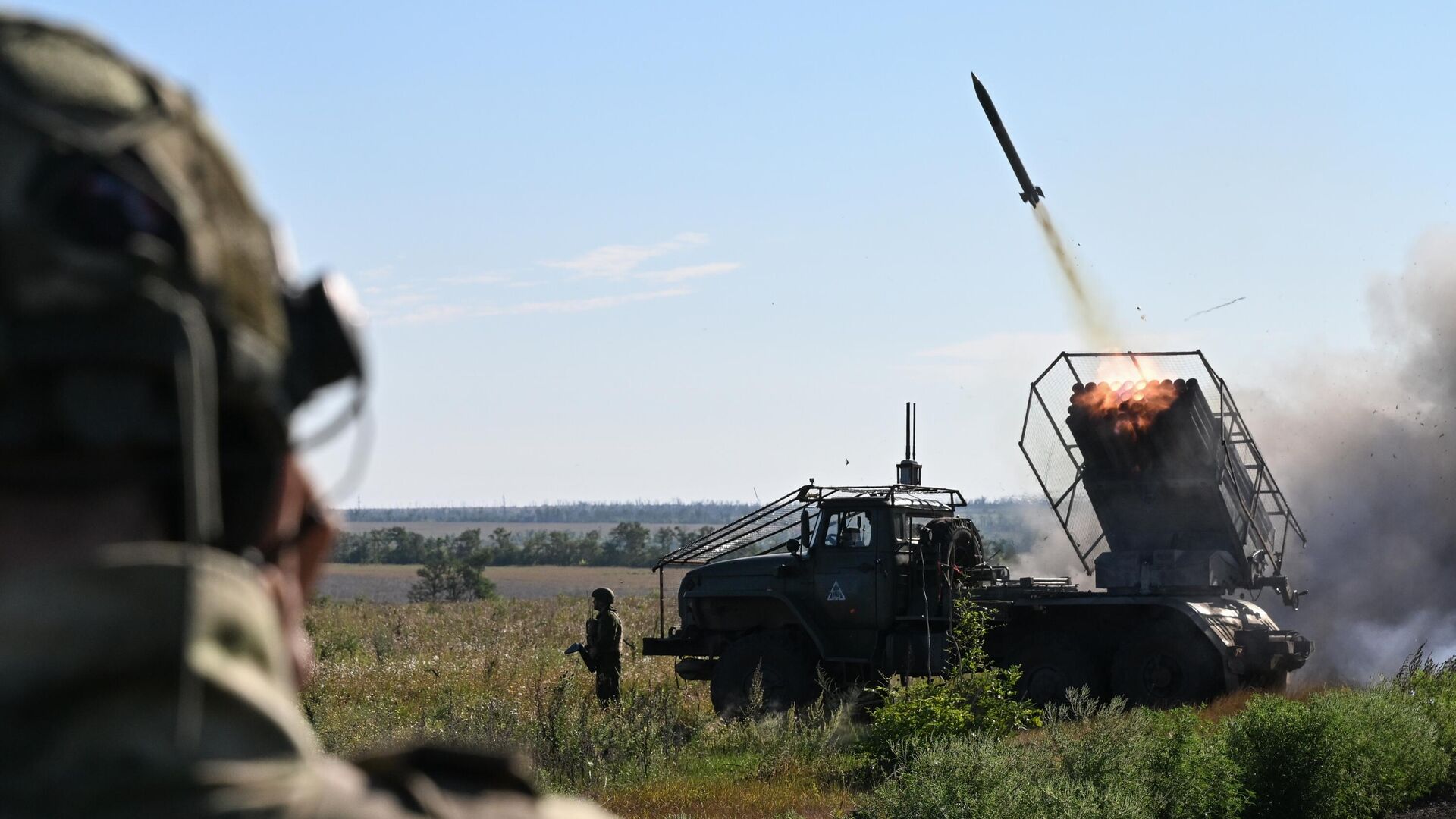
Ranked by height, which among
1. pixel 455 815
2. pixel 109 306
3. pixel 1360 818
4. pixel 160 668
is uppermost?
pixel 109 306

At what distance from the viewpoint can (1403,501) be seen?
105 ft

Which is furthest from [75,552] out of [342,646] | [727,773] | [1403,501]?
[1403,501]

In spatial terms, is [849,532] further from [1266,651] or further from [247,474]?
[247,474]

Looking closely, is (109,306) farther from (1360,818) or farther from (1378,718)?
(1378,718)

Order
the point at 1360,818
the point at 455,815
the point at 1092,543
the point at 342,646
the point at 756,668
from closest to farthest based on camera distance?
the point at 455,815
the point at 1360,818
the point at 756,668
the point at 1092,543
the point at 342,646

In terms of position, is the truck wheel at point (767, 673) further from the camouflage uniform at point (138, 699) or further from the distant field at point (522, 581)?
the distant field at point (522, 581)

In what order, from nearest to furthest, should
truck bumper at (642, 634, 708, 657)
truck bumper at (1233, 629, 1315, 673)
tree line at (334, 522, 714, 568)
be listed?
truck bumper at (1233, 629, 1315, 673), truck bumper at (642, 634, 708, 657), tree line at (334, 522, 714, 568)

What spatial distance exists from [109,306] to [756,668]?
54.7 feet

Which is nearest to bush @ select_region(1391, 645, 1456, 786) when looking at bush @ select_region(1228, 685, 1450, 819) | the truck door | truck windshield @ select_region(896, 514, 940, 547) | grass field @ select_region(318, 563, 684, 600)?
bush @ select_region(1228, 685, 1450, 819)

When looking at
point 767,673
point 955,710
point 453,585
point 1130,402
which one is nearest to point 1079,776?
point 955,710

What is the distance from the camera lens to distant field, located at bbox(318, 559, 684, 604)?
73.2m

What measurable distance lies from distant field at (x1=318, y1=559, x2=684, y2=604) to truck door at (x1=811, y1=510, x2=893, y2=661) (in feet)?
153

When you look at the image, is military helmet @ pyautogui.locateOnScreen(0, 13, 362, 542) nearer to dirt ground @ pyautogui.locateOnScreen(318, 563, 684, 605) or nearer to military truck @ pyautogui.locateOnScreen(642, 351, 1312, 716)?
military truck @ pyautogui.locateOnScreen(642, 351, 1312, 716)

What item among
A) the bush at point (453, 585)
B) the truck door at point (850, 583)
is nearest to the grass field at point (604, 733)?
the truck door at point (850, 583)
